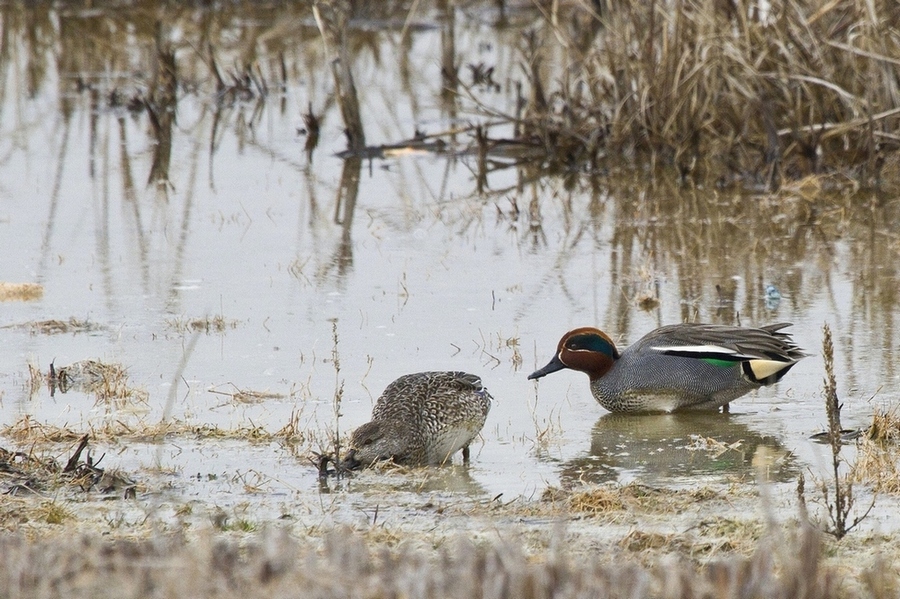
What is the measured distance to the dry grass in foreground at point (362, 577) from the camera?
3119 millimetres

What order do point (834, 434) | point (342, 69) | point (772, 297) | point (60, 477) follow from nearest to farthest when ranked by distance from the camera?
point (834, 434), point (60, 477), point (772, 297), point (342, 69)

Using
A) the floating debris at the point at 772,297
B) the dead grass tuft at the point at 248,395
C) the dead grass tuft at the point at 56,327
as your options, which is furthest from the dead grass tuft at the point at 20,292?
the floating debris at the point at 772,297

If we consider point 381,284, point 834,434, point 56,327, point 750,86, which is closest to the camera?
point 834,434

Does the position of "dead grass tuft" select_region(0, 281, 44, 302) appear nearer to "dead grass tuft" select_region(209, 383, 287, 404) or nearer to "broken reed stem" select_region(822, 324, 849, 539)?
"dead grass tuft" select_region(209, 383, 287, 404)

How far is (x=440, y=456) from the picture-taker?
18.3 feet

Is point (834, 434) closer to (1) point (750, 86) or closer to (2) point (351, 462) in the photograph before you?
(2) point (351, 462)

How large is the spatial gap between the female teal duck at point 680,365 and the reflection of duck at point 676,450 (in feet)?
0.33

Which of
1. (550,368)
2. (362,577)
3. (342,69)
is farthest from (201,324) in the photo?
(342,69)

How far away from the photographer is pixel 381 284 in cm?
858

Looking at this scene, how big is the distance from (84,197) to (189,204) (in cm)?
84

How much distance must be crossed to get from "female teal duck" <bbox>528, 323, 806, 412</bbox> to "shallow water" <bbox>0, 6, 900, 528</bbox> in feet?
0.38

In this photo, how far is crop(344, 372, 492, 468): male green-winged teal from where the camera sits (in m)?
5.37

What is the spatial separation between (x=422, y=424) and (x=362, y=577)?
2308 millimetres

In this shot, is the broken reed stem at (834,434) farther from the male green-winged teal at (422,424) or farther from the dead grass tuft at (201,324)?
the dead grass tuft at (201,324)
